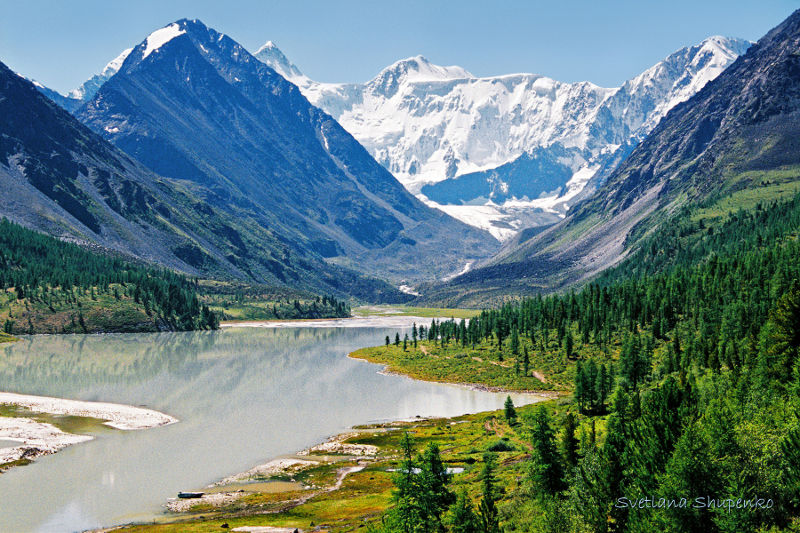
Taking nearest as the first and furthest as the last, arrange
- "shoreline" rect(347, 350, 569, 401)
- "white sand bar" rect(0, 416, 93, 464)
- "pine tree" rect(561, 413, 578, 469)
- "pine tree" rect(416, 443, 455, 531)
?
"pine tree" rect(416, 443, 455, 531)
"pine tree" rect(561, 413, 578, 469)
"white sand bar" rect(0, 416, 93, 464)
"shoreline" rect(347, 350, 569, 401)

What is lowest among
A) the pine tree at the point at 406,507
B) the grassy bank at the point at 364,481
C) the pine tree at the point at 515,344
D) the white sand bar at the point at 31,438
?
the grassy bank at the point at 364,481

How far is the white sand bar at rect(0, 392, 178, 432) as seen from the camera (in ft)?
355

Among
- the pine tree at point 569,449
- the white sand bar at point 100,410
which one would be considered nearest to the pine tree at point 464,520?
the pine tree at point 569,449

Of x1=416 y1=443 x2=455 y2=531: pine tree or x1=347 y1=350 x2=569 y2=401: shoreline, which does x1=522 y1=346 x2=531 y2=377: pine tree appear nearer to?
x1=347 y1=350 x2=569 y2=401: shoreline

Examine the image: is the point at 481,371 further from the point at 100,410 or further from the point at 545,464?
the point at 545,464

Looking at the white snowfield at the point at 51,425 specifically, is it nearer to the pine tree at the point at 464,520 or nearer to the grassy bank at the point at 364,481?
the grassy bank at the point at 364,481

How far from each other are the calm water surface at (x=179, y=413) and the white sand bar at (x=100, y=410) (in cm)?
356

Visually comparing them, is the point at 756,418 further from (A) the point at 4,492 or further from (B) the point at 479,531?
(A) the point at 4,492

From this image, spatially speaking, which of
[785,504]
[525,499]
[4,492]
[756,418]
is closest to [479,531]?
[525,499]

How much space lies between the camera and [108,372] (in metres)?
163

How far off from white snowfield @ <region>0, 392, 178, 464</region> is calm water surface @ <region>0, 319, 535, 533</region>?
3121 millimetres

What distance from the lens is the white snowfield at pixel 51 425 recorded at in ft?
288

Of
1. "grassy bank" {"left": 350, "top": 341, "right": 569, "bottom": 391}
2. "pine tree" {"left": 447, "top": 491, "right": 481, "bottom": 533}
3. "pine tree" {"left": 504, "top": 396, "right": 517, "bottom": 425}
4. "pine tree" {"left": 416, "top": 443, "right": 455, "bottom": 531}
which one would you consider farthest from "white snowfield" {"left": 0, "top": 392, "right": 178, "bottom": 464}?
"grassy bank" {"left": 350, "top": 341, "right": 569, "bottom": 391}

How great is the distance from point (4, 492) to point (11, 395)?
214ft
